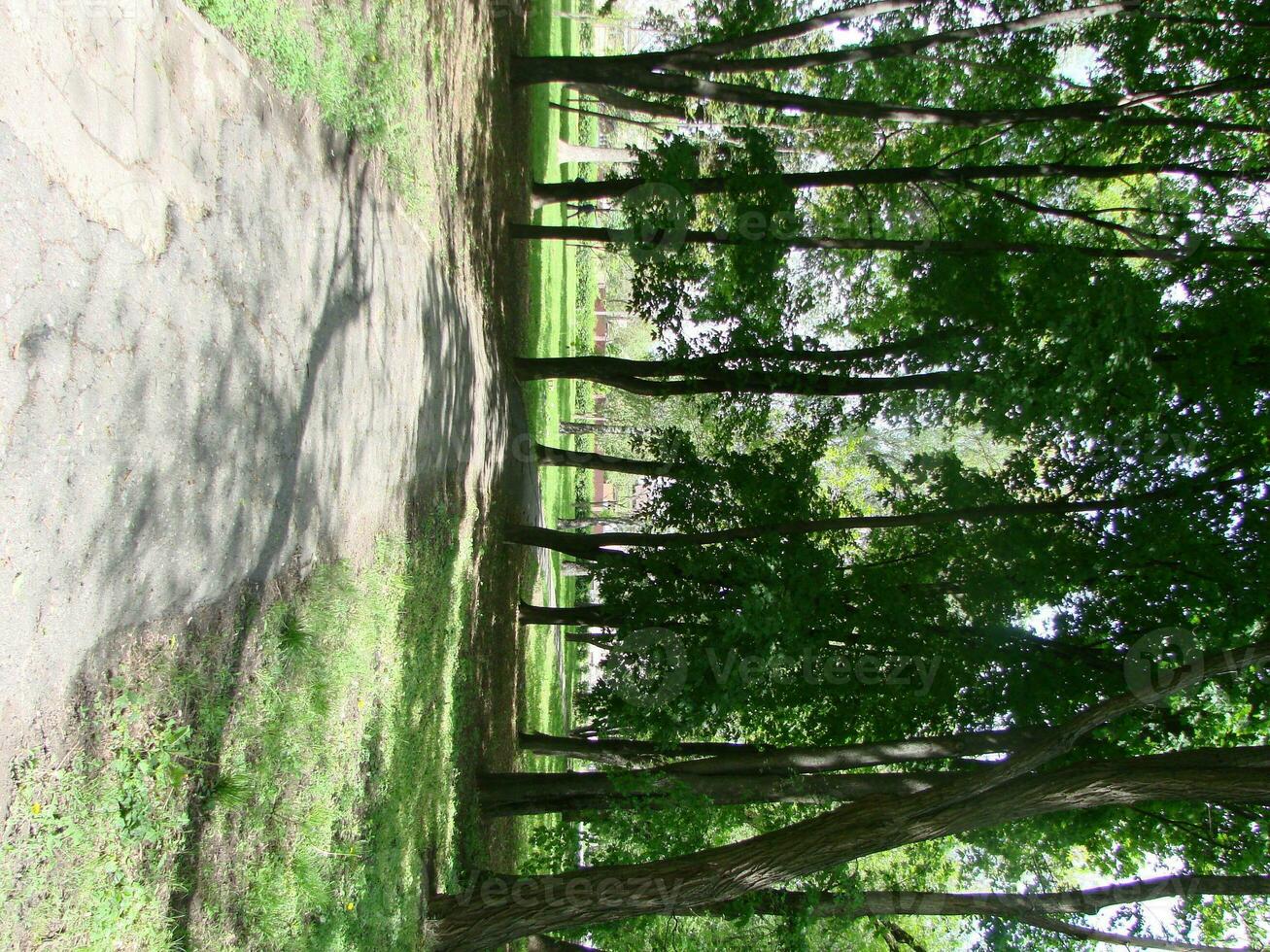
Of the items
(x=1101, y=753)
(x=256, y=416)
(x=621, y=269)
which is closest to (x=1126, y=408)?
(x=1101, y=753)

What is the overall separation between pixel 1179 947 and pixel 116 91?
12.1 meters

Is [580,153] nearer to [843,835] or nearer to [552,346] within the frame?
[552,346]

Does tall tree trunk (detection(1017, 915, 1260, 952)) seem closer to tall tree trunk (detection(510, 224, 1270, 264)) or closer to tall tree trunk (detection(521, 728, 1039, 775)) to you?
tall tree trunk (detection(521, 728, 1039, 775))

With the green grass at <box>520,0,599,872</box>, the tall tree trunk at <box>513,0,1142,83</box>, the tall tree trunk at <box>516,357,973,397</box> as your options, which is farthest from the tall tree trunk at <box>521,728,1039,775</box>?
the tall tree trunk at <box>513,0,1142,83</box>

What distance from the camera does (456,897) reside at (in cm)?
898

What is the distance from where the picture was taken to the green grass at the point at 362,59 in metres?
6.00

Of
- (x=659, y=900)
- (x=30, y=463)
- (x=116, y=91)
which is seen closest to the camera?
(x=30, y=463)

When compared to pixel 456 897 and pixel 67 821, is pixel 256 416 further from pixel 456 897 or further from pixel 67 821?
pixel 456 897

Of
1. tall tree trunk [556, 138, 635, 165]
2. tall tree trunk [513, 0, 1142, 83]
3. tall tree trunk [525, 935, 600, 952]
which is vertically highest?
tall tree trunk [556, 138, 635, 165]

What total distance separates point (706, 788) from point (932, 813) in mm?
3213

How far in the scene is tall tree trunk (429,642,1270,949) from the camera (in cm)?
681

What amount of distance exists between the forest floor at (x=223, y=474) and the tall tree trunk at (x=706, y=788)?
5.04 ft

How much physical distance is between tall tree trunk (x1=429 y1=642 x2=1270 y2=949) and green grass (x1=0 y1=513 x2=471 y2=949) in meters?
1.81

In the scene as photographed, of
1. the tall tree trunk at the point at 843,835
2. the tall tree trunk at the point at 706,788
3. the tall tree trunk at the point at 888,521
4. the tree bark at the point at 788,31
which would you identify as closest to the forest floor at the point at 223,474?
the tall tree trunk at the point at 706,788
